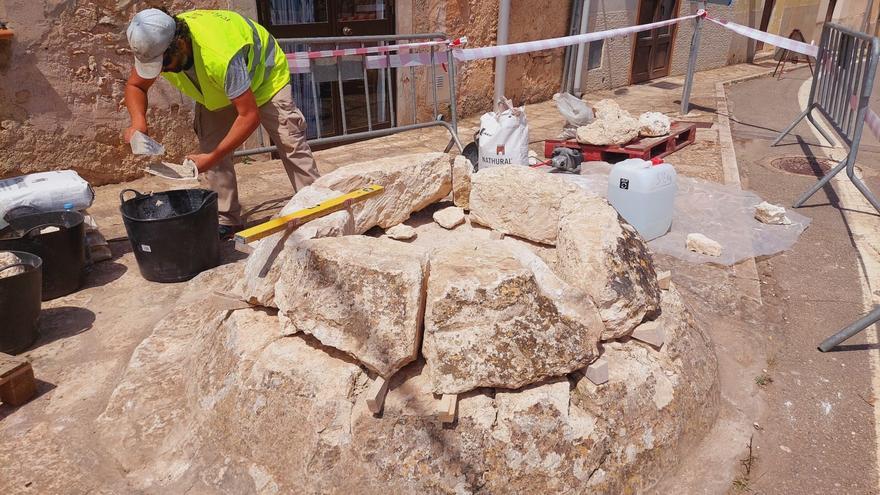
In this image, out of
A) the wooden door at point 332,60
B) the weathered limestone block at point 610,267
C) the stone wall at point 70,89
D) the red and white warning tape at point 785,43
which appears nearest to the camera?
the weathered limestone block at point 610,267

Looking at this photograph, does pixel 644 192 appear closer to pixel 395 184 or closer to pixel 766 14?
pixel 395 184

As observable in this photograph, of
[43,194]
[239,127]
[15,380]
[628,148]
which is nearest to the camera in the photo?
[15,380]

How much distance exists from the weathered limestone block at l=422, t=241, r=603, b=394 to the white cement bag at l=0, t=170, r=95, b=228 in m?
3.06

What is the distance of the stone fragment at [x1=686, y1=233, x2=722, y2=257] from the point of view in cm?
418

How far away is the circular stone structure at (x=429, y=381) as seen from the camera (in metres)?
2.06

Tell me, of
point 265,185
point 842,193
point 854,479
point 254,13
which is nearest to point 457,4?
point 254,13

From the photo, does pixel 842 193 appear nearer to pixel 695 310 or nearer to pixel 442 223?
pixel 695 310

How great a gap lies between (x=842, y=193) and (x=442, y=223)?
456 centimetres

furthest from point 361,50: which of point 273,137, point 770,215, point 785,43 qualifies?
point 785,43

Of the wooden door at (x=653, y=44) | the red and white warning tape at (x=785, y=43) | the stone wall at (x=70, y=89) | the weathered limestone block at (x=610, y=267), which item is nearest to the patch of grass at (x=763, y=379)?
the weathered limestone block at (x=610, y=267)

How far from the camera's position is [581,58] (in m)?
9.87

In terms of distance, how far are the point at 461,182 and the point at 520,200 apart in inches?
19.1

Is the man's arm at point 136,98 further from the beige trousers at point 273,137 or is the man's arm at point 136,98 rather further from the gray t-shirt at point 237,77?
the gray t-shirt at point 237,77

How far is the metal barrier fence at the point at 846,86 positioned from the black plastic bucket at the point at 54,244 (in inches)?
220
